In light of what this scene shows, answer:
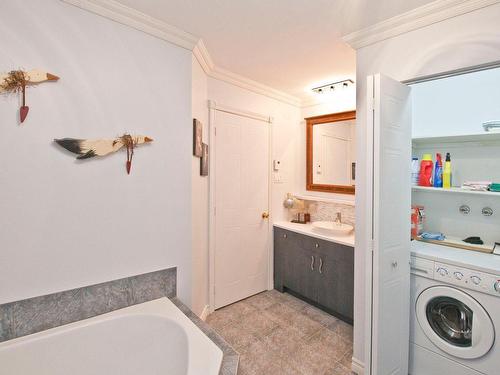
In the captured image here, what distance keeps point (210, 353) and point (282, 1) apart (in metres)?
2.00

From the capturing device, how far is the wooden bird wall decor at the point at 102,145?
1.46 meters

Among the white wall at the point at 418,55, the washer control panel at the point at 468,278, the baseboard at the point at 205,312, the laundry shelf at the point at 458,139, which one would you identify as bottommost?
the baseboard at the point at 205,312

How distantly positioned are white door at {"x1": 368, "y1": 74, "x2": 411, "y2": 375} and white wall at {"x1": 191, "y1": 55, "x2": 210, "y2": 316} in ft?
4.34

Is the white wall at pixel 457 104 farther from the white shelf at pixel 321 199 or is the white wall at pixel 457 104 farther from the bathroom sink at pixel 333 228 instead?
the bathroom sink at pixel 333 228

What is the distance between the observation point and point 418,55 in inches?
64.2

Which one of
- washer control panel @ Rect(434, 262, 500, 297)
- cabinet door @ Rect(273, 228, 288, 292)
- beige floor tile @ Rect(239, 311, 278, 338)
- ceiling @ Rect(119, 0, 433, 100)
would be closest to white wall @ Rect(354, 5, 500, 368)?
ceiling @ Rect(119, 0, 433, 100)

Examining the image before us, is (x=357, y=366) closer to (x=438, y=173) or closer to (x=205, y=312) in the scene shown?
(x=205, y=312)

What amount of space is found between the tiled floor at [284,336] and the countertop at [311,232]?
2.67 feet

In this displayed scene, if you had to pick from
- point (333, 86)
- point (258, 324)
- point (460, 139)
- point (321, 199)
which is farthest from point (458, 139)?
point (258, 324)

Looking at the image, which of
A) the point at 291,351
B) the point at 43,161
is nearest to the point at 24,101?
the point at 43,161

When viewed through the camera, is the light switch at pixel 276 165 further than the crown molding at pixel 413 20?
Yes

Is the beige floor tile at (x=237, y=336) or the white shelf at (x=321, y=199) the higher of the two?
the white shelf at (x=321, y=199)

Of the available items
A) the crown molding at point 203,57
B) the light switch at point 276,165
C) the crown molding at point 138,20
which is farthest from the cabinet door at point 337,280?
the crown molding at point 138,20

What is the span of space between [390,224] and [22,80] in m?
2.20
